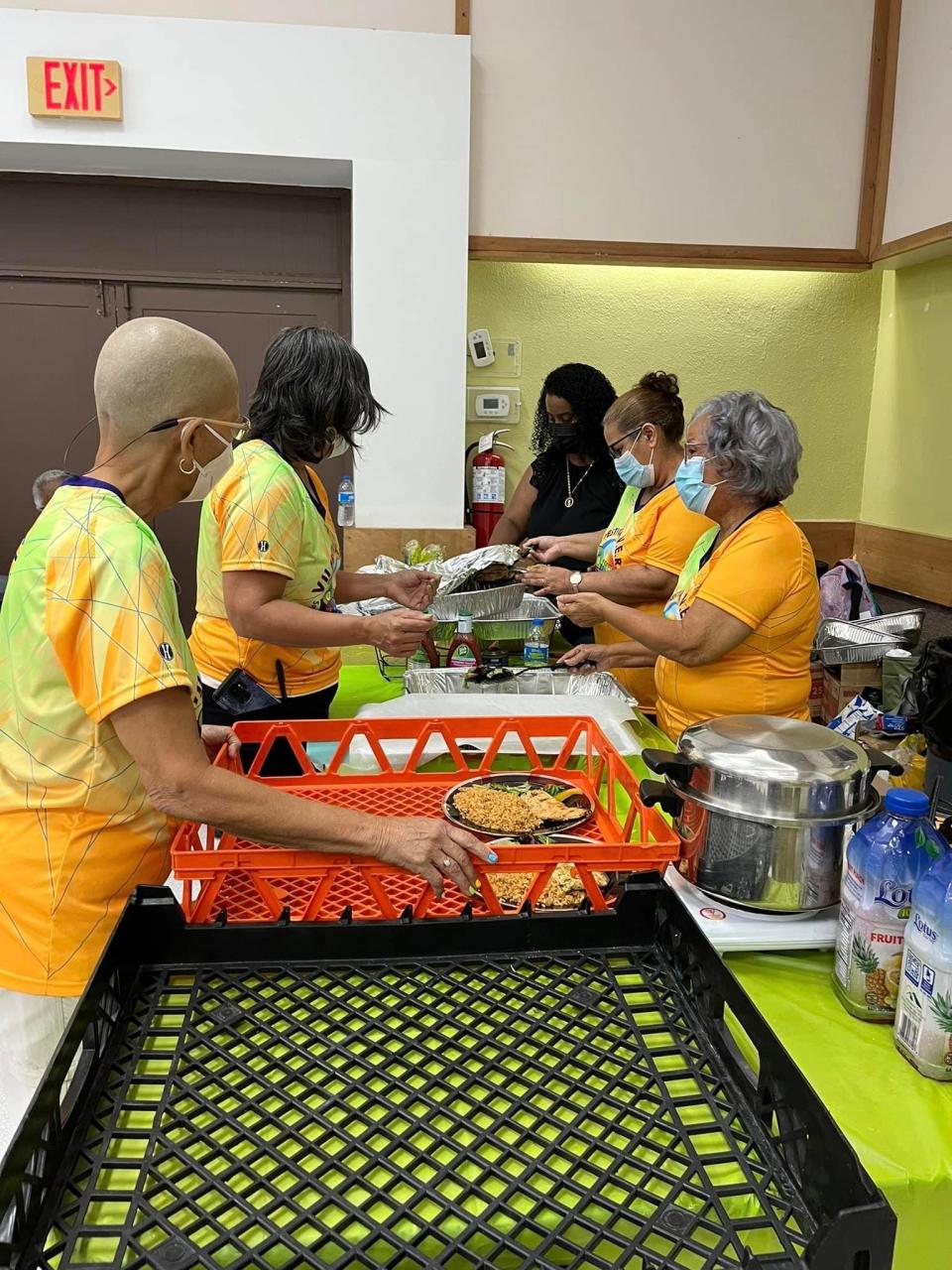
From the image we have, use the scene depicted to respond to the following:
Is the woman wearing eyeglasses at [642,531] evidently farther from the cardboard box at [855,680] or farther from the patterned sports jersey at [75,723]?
the patterned sports jersey at [75,723]

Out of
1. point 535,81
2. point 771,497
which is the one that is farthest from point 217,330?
point 771,497

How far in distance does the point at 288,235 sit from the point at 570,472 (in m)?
1.70

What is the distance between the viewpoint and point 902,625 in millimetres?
3469

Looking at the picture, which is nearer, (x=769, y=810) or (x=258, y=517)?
(x=769, y=810)

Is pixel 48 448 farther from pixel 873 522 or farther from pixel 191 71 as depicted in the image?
pixel 873 522

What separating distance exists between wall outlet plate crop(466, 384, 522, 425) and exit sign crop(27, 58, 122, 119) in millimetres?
1713

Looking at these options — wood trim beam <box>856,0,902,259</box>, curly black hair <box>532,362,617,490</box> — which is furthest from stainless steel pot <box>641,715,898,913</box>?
wood trim beam <box>856,0,902,259</box>

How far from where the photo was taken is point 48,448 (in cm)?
405

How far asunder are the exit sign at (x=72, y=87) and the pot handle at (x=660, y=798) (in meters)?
3.35

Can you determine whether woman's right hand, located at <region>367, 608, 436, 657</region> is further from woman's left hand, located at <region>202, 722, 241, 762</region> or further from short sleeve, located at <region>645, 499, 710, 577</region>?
short sleeve, located at <region>645, 499, 710, 577</region>

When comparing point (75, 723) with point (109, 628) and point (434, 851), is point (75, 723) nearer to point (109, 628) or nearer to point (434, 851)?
point (109, 628)

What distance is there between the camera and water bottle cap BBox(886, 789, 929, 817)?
95 centimetres

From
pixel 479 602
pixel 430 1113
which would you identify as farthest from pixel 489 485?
pixel 430 1113

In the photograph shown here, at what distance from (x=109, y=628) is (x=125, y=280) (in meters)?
3.44
